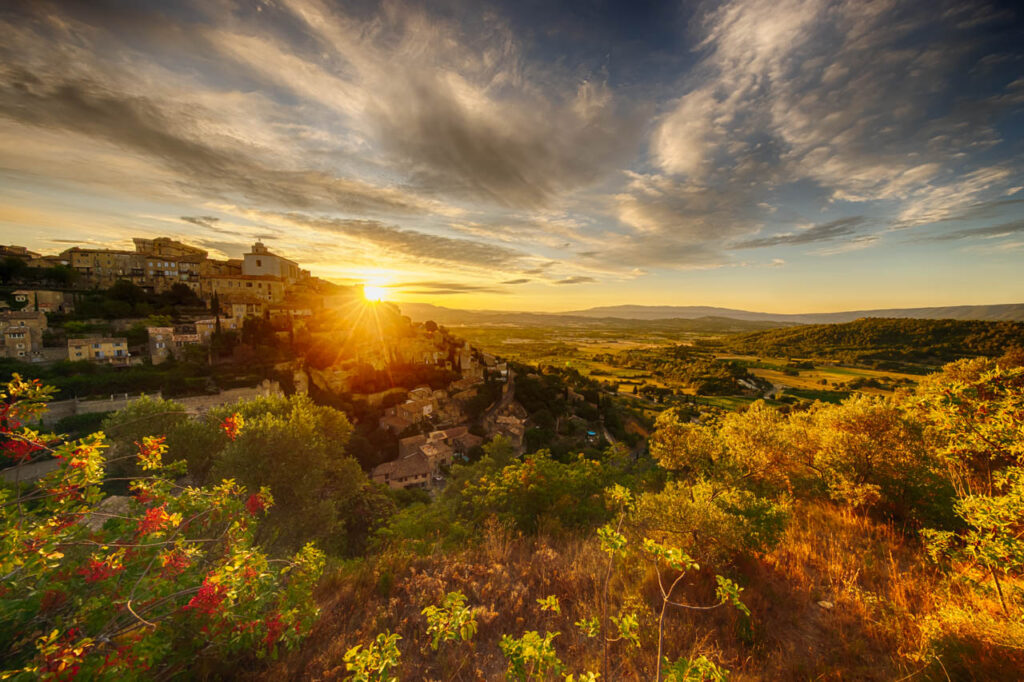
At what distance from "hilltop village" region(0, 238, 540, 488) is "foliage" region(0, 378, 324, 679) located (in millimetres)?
35914

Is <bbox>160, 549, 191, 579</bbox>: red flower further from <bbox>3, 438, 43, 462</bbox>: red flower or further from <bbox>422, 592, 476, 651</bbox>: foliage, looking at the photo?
<bbox>422, 592, 476, 651</bbox>: foliage

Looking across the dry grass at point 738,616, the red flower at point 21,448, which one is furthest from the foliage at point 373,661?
the red flower at point 21,448

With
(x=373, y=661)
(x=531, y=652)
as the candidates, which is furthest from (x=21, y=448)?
(x=531, y=652)

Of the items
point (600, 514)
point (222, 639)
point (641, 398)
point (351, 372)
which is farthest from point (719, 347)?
point (222, 639)

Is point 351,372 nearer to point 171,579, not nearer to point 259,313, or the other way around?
point 259,313

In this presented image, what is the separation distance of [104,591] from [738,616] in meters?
8.31

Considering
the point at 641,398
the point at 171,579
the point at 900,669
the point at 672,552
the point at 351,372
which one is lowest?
the point at 641,398

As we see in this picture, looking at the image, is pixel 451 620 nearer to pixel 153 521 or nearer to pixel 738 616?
pixel 153 521

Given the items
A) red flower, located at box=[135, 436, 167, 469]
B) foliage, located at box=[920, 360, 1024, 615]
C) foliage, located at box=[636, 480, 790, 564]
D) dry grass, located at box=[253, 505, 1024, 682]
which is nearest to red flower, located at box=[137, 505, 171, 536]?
red flower, located at box=[135, 436, 167, 469]

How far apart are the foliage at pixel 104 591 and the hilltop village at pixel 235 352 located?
35.9 meters

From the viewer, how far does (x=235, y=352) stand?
1649 inches

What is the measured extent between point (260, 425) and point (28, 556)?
14302mm

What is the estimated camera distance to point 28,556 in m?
3.15

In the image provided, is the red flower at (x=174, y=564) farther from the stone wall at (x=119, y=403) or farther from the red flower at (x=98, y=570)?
the stone wall at (x=119, y=403)
